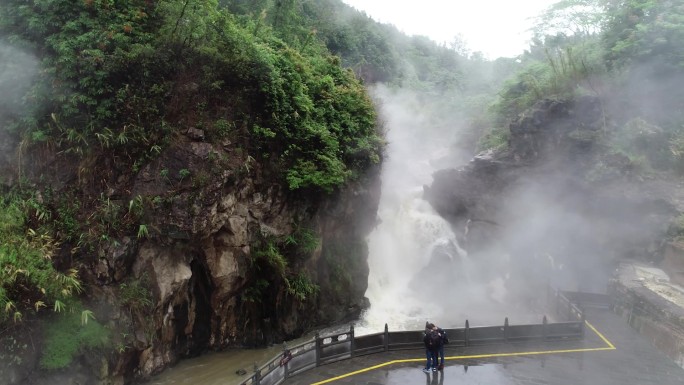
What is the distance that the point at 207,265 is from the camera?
16.2m

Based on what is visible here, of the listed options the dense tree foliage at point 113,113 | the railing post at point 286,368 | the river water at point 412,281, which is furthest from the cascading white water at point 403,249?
the railing post at point 286,368

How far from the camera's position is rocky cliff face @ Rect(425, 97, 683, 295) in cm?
2639

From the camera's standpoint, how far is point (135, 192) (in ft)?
48.0

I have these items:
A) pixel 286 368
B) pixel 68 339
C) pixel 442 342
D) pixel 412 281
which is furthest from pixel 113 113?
pixel 412 281

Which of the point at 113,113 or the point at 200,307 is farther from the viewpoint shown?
the point at 200,307

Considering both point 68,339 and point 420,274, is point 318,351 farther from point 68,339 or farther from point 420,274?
point 420,274

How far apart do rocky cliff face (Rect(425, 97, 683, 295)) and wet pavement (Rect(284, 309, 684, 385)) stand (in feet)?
36.1

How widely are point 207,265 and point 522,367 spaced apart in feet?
37.7

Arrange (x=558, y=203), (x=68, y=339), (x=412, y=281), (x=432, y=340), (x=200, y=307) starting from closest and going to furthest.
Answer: (x=68, y=339), (x=432, y=340), (x=200, y=307), (x=412, y=281), (x=558, y=203)

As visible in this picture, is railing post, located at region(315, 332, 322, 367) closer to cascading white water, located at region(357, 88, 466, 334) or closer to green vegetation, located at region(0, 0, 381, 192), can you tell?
green vegetation, located at region(0, 0, 381, 192)

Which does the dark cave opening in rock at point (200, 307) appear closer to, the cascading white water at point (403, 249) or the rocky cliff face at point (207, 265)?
the rocky cliff face at point (207, 265)

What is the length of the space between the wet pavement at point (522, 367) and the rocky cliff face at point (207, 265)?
16.3 ft

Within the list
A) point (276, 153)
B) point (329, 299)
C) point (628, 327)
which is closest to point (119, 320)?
point (276, 153)

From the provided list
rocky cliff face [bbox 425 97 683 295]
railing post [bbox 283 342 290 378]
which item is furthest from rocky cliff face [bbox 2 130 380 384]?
rocky cliff face [bbox 425 97 683 295]
